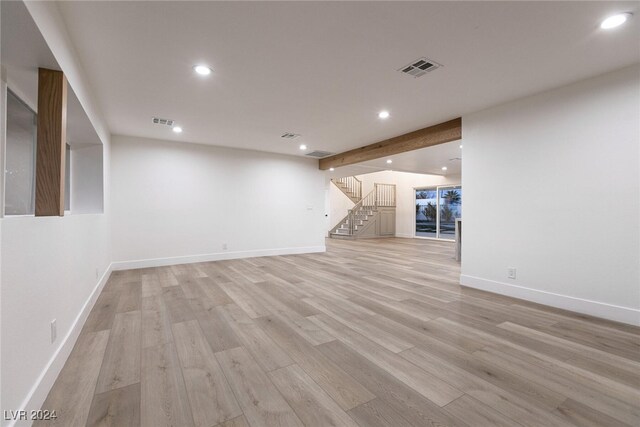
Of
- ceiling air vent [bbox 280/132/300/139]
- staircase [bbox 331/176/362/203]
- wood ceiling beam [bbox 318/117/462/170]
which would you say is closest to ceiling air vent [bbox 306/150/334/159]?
wood ceiling beam [bbox 318/117/462/170]

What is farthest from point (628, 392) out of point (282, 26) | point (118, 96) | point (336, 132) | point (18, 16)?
point (118, 96)

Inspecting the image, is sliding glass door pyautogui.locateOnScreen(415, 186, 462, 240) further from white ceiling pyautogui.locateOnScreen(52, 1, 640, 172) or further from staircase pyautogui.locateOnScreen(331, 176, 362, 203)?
white ceiling pyautogui.locateOnScreen(52, 1, 640, 172)

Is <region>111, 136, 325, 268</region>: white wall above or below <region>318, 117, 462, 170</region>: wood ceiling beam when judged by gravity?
below

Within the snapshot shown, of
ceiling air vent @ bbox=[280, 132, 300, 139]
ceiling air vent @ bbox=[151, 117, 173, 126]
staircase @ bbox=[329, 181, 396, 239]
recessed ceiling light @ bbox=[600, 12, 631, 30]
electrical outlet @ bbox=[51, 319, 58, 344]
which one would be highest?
ceiling air vent @ bbox=[280, 132, 300, 139]

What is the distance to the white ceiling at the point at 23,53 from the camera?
1342mm

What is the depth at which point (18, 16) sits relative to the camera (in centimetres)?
135

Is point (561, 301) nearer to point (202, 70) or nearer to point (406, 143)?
point (406, 143)

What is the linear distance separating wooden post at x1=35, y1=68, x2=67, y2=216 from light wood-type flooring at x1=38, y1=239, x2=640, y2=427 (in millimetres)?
1142

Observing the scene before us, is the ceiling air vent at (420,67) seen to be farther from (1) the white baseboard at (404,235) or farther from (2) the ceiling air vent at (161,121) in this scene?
(1) the white baseboard at (404,235)

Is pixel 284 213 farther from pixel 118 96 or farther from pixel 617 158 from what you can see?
pixel 617 158

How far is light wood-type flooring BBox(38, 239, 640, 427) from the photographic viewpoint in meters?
1.45

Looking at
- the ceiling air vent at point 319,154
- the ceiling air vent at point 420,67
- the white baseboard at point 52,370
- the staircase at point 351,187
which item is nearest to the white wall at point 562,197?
the ceiling air vent at point 420,67

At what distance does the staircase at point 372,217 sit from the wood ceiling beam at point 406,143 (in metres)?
4.93

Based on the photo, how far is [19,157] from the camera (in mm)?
1996
